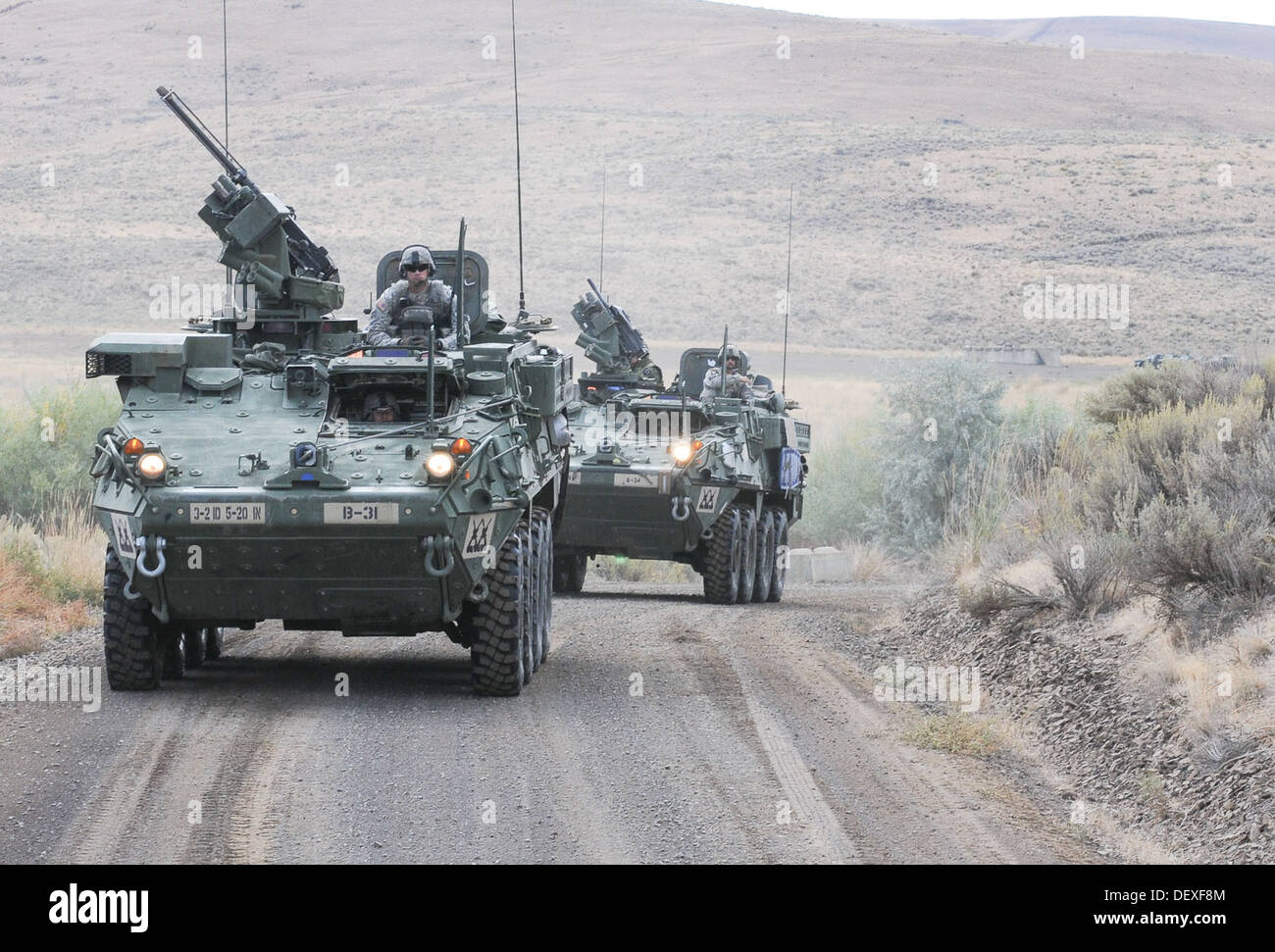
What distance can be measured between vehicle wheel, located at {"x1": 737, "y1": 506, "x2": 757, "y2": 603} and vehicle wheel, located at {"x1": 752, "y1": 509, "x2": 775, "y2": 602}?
118 millimetres

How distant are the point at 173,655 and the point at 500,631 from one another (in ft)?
7.14

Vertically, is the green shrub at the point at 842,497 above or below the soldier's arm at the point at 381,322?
below

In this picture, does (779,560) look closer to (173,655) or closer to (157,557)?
(173,655)

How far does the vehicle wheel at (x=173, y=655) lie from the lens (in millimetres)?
12180

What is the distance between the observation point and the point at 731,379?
74.2 feet

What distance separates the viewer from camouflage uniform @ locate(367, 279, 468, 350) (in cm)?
1388

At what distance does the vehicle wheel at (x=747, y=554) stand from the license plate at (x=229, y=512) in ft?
34.0

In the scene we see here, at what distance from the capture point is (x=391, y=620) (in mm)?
11594

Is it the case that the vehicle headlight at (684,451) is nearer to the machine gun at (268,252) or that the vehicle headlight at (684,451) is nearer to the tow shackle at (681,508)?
the tow shackle at (681,508)

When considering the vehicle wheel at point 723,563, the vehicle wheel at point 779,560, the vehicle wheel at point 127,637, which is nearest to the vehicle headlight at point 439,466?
the vehicle wheel at point 127,637

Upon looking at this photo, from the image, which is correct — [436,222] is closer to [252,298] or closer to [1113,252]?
[1113,252]

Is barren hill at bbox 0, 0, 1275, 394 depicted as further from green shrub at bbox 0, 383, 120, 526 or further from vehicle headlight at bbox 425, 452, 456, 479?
vehicle headlight at bbox 425, 452, 456, 479
